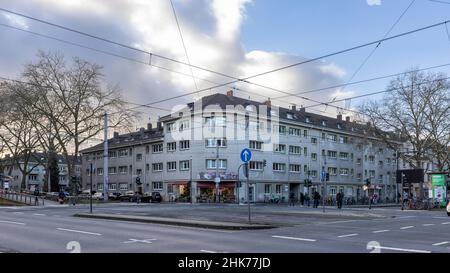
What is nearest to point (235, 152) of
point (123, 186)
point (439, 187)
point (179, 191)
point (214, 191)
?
point (214, 191)

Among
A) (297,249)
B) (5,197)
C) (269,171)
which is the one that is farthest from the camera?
(269,171)

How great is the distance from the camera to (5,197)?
54.2 meters

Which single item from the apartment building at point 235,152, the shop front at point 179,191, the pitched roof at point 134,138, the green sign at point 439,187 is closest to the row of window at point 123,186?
the apartment building at point 235,152

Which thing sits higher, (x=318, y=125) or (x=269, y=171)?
(x=318, y=125)

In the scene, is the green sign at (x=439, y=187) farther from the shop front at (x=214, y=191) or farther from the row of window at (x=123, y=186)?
the row of window at (x=123, y=186)

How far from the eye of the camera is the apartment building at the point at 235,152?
6519cm

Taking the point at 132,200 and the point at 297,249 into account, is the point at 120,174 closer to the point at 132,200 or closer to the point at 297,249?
the point at 132,200

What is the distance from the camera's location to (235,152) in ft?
216

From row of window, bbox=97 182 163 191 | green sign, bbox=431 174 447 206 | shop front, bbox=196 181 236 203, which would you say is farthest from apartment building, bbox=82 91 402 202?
green sign, bbox=431 174 447 206

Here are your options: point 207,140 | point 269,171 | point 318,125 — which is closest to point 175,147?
point 207,140

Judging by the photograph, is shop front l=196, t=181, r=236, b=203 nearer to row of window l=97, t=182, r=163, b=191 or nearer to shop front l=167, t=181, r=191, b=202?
shop front l=167, t=181, r=191, b=202

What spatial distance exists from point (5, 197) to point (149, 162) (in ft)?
82.1
